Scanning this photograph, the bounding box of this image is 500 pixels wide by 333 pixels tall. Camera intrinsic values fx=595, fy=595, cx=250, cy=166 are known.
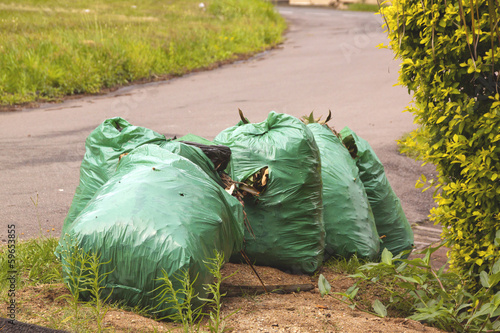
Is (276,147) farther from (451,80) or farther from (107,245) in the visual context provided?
(107,245)

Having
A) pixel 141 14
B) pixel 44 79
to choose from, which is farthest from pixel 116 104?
pixel 141 14

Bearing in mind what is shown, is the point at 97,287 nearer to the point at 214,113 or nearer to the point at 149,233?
the point at 149,233

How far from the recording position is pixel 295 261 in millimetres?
3316

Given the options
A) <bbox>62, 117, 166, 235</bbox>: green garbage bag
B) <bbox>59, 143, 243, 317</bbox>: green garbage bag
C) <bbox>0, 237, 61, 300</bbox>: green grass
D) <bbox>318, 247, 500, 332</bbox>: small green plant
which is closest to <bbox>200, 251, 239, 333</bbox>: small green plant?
<bbox>59, 143, 243, 317</bbox>: green garbage bag

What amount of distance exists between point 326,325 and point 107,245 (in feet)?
3.05

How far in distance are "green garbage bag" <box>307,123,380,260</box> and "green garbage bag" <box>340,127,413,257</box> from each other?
0.29m

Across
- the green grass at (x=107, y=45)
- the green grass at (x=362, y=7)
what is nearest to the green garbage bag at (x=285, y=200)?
the green grass at (x=107, y=45)

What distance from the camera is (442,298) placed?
279 centimetres

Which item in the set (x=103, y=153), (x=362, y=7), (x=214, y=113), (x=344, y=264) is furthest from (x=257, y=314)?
(x=362, y=7)

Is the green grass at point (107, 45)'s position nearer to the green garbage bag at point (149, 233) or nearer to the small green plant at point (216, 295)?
the green garbage bag at point (149, 233)

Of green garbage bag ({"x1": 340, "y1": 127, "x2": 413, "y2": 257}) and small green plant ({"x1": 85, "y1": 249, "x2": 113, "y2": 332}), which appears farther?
green garbage bag ({"x1": 340, "y1": 127, "x2": 413, "y2": 257})

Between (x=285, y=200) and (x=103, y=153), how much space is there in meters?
1.02

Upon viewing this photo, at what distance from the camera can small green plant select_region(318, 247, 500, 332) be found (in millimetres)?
2607

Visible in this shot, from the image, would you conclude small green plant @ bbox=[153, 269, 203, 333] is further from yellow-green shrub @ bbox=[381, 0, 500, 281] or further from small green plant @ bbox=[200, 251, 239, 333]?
yellow-green shrub @ bbox=[381, 0, 500, 281]
